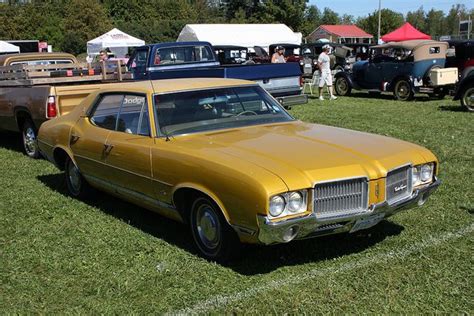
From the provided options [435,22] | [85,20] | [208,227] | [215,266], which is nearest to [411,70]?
[208,227]

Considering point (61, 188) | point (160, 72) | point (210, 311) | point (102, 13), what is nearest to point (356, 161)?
point (210, 311)

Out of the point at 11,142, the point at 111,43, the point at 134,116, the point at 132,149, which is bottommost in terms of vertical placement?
the point at 11,142

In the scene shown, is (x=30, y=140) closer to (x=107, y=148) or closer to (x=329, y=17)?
(x=107, y=148)

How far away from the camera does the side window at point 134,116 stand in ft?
16.5

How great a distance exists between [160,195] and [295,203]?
1374 mm

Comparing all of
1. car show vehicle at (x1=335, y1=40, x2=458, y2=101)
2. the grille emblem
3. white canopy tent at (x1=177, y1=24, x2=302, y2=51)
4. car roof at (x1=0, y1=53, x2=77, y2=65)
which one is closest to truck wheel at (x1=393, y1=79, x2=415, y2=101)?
car show vehicle at (x1=335, y1=40, x2=458, y2=101)

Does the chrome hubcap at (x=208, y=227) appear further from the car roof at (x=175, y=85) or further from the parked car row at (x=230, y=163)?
the car roof at (x=175, y=85)

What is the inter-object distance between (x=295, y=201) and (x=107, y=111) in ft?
9.02

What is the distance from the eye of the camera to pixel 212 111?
16.9ft

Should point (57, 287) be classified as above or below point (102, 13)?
below

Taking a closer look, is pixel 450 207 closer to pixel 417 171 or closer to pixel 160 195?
pixel 417 171

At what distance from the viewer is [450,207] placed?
18.4 ft

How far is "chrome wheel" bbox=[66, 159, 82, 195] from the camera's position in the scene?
20.7ft

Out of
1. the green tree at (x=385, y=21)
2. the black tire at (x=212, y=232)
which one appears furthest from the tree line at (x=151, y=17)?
the black tire at (x=212, y=232)
